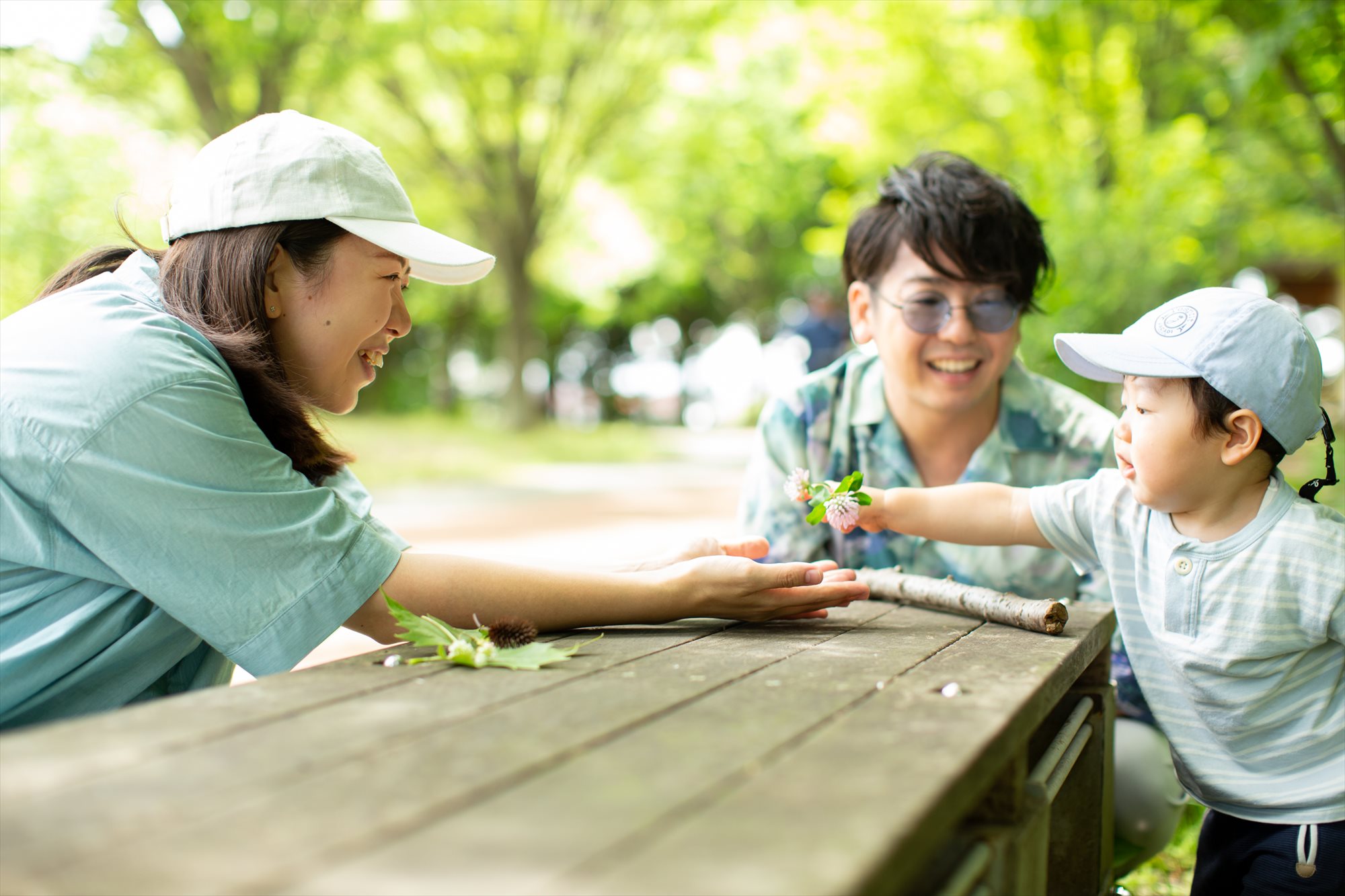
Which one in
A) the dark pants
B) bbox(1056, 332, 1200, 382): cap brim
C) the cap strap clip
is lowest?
the dark pants

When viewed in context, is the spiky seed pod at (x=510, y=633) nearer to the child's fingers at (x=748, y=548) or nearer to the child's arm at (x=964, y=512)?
the child's fingers at (x=748, y=548)

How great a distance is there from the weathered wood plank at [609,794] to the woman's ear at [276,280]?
1.17 meters

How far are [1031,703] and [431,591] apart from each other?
3.43 ft

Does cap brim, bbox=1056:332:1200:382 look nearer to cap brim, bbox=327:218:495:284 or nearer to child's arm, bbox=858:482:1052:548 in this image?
child's arm, bbox=858:482:1052:548

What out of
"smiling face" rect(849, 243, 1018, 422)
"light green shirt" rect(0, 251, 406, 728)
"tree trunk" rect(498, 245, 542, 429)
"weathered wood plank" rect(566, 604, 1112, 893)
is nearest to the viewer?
"weathered wood plank" rect(566, 604, 1112, 893)

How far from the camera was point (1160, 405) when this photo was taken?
219cm

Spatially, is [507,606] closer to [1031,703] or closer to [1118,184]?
[1031,703]

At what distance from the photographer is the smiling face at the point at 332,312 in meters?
2.17

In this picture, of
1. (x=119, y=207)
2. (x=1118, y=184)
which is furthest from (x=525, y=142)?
(x=119, y=207)

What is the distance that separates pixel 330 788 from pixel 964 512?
5.77 feet

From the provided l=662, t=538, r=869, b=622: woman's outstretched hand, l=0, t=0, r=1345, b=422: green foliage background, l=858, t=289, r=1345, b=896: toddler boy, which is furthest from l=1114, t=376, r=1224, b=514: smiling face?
l=0, t=0, r=1345, b=422: green foliage background

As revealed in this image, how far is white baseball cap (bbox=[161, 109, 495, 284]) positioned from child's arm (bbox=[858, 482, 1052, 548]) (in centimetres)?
112

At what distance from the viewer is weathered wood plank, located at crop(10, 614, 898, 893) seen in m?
0.96

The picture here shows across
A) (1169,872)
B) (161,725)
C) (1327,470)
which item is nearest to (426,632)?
(161,725)
